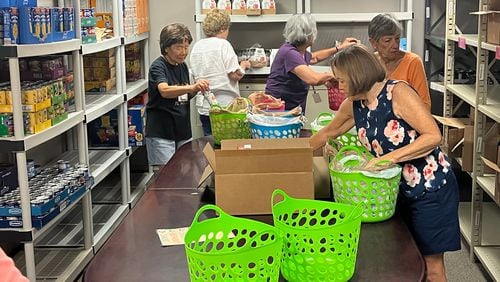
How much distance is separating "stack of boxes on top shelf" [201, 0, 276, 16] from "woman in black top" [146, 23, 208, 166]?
3.27ft

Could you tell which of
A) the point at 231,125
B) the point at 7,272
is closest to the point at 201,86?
the point at 231,125

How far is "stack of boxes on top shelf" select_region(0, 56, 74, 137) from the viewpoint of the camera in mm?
3180

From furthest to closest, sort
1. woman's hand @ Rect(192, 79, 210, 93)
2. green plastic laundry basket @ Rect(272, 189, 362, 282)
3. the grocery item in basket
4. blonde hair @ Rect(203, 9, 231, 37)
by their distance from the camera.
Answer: blonde hair @ Rect(203, 9, 231, 37)
woman's hand @ Rect(192, 79, 210, 93)
the grocery item in basket
green plastic laundry basket @ Rect(272, 189, 362, 282)

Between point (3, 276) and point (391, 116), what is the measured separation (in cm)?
176

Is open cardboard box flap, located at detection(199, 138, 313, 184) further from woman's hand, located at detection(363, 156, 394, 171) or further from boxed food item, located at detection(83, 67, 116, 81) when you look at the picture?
boxed food item, located at detection(83, 67, 116, 81)

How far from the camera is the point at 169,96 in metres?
4.37

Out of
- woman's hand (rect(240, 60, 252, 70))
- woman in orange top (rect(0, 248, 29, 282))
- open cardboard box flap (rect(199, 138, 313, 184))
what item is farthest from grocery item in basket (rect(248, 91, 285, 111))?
woman in orange top (rect(0, 248, 29, 282))

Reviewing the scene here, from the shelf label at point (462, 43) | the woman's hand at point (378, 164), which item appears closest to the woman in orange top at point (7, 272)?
the woman's hand at point (378, 164)

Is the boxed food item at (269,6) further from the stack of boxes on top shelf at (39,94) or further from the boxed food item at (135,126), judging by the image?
the stack of boxes on top shelf at (39,94)

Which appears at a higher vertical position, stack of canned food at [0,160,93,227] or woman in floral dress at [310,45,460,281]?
woman in floral dress at [310,45,460,281]

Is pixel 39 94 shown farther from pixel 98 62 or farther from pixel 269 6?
pixel 269 6

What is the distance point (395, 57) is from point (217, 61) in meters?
1.29

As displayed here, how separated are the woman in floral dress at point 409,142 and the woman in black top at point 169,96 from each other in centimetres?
190

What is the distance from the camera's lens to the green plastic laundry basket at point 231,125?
3.38m
